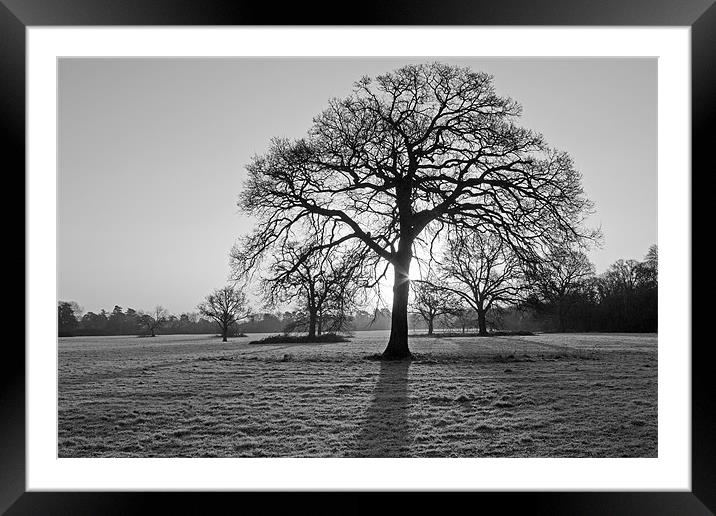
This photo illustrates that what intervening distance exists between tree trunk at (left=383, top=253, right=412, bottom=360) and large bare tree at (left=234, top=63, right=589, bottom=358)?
0.06 feet

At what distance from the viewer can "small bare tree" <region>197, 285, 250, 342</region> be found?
874cm

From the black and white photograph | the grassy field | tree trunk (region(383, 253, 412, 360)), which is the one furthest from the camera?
tree trunk (region(383, 253, 412, 360))

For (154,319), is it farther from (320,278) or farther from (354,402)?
(354,402)

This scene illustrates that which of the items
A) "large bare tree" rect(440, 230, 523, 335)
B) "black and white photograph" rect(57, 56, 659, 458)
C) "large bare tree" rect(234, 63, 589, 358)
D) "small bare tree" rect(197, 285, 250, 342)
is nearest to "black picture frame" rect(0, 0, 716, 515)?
"black and white photograph" rect(57, 56, 659, 458)

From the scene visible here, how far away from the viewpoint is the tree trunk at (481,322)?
9.11 m

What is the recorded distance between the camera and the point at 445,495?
2.31 m

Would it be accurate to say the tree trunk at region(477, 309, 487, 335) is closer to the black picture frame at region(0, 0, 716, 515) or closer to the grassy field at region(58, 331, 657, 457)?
the grassy field at region(58, 331, 657, 457)

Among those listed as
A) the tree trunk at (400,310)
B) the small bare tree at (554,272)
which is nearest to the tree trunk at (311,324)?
the tree trunk at (400,310)

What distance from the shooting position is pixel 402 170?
791 centimetres

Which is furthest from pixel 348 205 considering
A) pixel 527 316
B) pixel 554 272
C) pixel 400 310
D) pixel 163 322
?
pixel 527 316

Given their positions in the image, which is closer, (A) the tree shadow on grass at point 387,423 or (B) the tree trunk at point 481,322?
(A) the tree shadow on grass at point 387,423
